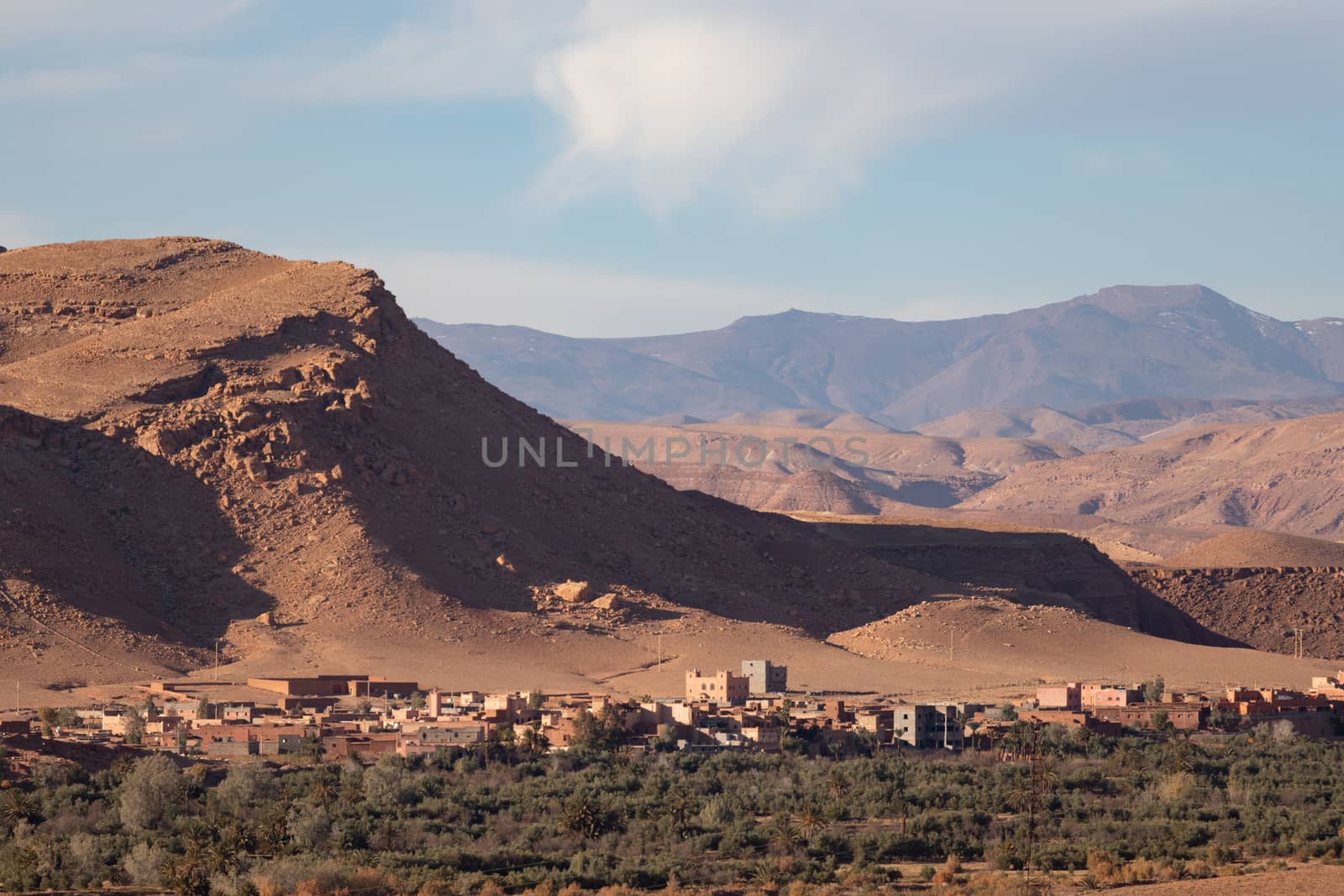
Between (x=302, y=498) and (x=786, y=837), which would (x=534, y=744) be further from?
(x=302, y=498)

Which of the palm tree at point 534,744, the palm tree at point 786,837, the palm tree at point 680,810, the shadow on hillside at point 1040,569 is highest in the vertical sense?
the shadow on hillside at point 1040,569

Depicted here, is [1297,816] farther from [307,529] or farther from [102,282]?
[102,282]

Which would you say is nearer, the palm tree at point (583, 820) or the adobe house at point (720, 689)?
the palm tree at point (583, 820)

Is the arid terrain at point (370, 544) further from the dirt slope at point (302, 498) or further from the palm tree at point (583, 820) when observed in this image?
the palm tree at point (583, 820)

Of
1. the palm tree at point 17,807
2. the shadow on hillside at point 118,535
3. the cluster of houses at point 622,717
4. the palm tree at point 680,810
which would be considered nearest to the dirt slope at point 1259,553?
the cluster of houses at point 622,717

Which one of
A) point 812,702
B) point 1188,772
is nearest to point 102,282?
point 812,702

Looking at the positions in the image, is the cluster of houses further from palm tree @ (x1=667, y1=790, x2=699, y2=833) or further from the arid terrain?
palm tree @ (x1=667, y1=790, x2=699, y2=833)

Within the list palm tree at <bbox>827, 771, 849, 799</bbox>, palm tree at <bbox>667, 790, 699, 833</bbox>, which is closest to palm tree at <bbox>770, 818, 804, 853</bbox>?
palm tree at <bbox>667, 790, 699, 833</bbox>
